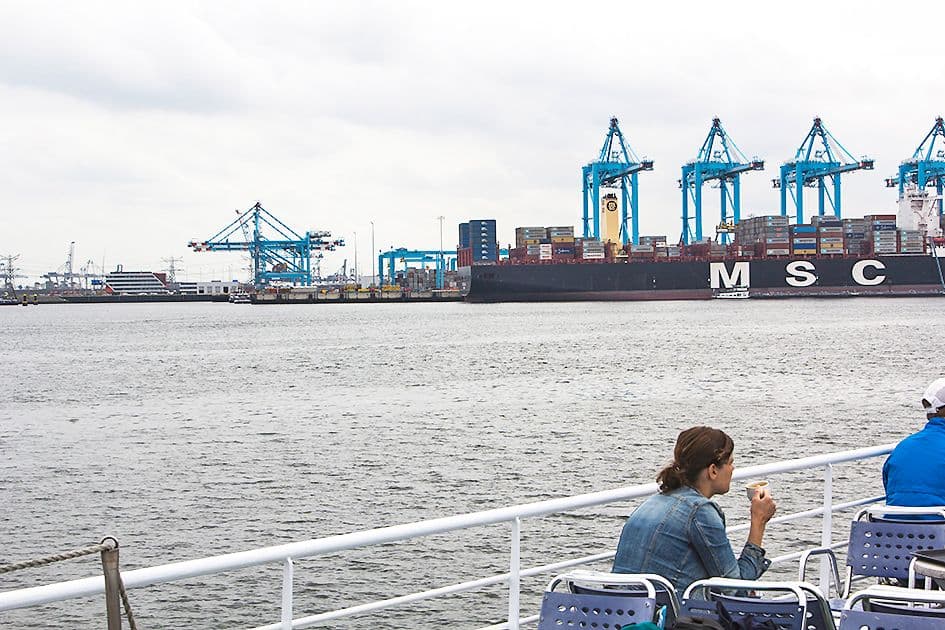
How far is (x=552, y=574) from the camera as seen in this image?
35.6 feet

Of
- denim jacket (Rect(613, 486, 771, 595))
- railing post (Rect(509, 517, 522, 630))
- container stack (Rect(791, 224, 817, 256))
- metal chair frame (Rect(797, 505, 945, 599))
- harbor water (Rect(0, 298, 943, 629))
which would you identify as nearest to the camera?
denim jacket (Rect(613, 486, 771, 595))

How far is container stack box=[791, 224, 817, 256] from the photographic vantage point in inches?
3282

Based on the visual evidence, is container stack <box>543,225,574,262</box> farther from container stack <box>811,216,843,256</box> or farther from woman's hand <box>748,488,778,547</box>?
woman's hand <box>748,488,778,547</box>

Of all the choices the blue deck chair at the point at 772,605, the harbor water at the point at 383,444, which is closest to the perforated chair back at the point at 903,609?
the blue deck chair at the point at 772,605

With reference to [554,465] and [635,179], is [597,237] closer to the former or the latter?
[635,179]

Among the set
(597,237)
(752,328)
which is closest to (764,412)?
(752,328)

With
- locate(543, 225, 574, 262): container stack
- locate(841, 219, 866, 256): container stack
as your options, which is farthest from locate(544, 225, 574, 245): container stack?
locate(841, 219, 866, 256): container stack

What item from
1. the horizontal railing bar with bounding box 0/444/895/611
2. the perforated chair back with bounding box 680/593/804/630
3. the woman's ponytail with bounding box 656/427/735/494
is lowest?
the perforated chair back with bounding box 680/593/804/630

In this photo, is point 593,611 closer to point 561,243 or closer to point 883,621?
point 883,621

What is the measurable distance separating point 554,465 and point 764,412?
28.1 feet

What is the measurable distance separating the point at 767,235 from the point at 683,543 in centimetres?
8476

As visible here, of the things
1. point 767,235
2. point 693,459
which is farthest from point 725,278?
point 693,459

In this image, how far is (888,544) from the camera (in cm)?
371

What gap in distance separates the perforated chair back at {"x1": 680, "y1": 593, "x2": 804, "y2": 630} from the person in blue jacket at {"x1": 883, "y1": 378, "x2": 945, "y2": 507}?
163 cm
